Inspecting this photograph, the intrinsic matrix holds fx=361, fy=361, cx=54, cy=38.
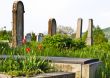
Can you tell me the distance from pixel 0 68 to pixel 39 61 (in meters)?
0.75

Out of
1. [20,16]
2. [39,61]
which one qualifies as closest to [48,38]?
[20,16]

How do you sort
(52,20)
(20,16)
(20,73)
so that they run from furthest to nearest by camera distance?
(52,20)
(20,16)
(20,73)

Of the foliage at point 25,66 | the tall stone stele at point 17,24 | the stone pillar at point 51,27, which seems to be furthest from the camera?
the stone pillar at point 51,27

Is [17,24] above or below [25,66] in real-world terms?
above

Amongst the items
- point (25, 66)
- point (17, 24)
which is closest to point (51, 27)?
point (17, 24)

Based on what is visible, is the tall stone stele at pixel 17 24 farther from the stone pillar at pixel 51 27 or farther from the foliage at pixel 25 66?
the foliage at pixel 25 66

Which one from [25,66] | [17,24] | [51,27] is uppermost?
[51,27]

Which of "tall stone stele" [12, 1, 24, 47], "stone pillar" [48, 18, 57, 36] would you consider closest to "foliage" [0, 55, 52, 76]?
"tall stone stele" [12, 1, 24, 47]

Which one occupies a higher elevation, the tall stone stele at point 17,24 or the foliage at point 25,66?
the tall stone stele at point 17,24

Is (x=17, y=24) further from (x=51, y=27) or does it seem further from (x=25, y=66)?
(x=25, y=66)

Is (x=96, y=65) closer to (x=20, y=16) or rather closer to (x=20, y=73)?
(x=20, y=73)

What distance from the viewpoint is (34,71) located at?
20.5 feet

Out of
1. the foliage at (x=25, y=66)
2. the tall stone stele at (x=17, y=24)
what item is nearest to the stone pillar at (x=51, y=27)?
the tall stone stele at (x=17, y=24)

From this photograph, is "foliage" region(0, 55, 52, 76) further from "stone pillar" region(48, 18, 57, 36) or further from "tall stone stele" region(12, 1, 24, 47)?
"stone pillar" region(48, 18, 57, 36)
